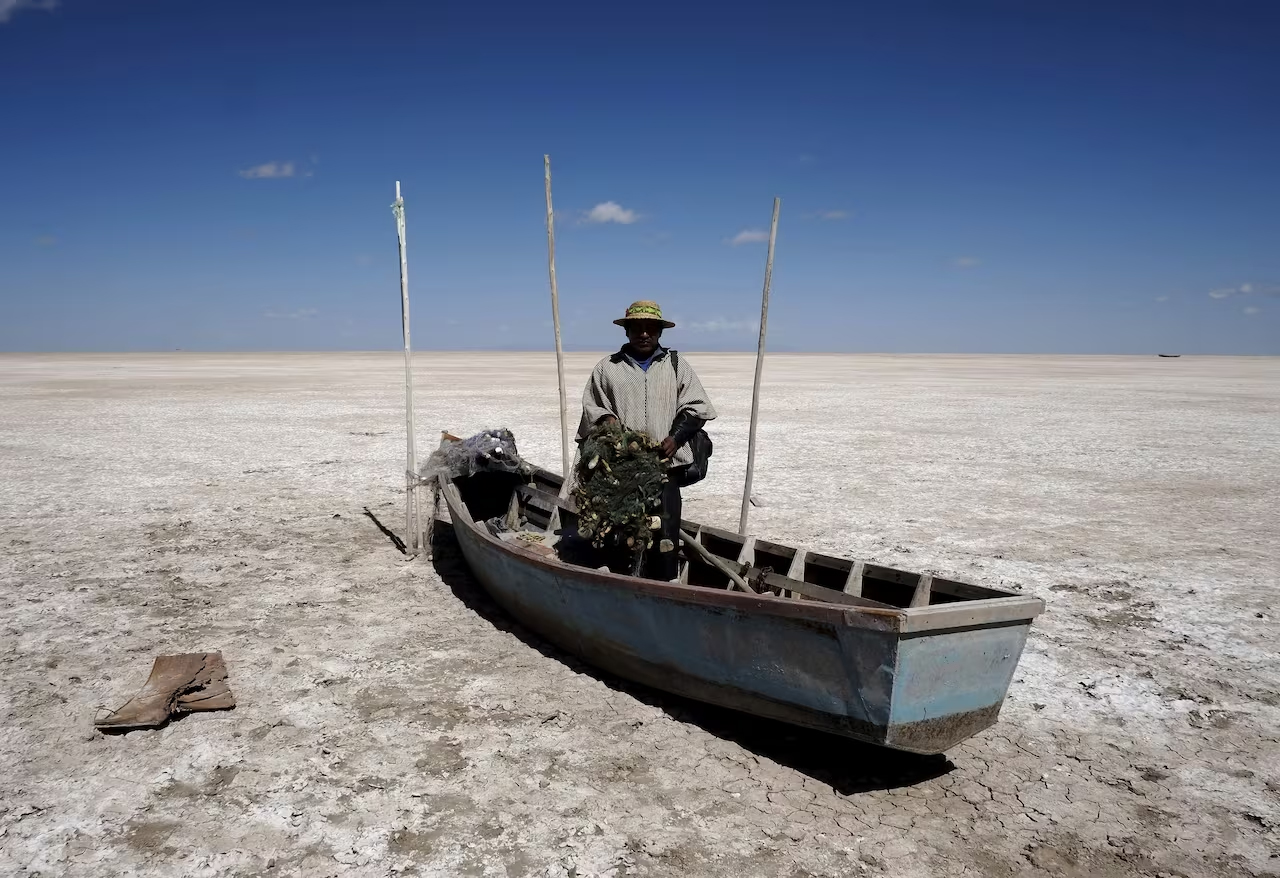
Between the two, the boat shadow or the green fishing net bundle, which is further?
the green fishing net bundle

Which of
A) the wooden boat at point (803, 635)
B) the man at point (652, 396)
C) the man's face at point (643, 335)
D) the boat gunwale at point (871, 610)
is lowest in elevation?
the wooden boat at point (803, 635)

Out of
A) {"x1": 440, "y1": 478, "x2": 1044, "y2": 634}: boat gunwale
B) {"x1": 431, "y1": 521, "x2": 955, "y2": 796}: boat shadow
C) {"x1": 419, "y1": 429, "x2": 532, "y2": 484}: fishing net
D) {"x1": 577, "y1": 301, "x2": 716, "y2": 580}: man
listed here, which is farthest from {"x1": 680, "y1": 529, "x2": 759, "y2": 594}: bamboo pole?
{"x1": 419, "y1": 429, "x2": 532, "y2": 484}: fishing net

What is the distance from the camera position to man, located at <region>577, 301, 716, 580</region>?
5.24 meters

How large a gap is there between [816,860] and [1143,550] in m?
6.28

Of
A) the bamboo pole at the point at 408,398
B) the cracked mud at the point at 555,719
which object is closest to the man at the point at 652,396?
the cracked mud at the point at 555,719

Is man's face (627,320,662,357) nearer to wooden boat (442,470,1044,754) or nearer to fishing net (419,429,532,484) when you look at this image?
wooden boat (442,470,1044,754)

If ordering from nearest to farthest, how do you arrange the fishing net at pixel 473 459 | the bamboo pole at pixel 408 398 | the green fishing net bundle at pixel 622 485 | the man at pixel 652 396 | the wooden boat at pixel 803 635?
the wooden boat at pixel 803 635
the green fishing net bundle at pixel 622 485
the man at pixel 652 396
the bamboo pole at pixel 408 398
the fishing net at pixel 473 459

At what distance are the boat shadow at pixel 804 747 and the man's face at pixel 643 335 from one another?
2.06m

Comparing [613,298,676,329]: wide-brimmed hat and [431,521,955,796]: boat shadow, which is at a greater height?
[613,298,676,329]: wide-brimmed hat

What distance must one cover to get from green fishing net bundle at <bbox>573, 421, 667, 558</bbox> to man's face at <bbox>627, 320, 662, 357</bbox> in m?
0.55

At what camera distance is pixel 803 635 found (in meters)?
3.83

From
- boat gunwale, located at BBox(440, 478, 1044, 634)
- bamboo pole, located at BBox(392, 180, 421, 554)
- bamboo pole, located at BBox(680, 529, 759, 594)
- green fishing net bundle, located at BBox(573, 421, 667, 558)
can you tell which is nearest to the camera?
boat gunwale, located at BBox(440, 478, 1044, 634)

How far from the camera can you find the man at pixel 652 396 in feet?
17.2

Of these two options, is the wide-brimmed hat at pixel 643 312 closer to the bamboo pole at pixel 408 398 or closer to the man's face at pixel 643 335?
the man's face at pixel 643 335
